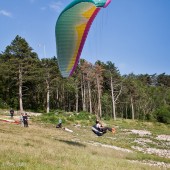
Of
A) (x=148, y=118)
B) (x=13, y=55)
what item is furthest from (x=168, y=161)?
(x=148, y=118)

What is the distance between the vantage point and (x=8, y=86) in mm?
61125

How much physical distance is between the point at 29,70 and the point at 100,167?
47096mm

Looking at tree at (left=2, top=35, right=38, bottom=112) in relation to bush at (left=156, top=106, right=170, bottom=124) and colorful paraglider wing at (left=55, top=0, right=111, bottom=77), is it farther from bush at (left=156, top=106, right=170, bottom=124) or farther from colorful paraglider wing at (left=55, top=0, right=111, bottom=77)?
colorful paraglider wing at (left=55, top=0, right=111, bottom=77)

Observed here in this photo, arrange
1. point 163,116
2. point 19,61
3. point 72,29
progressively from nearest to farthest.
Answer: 1. point 72,29
2. point 19,61
3. point 163,116

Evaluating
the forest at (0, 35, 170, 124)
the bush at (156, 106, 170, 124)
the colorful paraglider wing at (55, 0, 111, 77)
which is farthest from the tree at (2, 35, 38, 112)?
the colorful paraglider wing at (55, 0, 111, 77)

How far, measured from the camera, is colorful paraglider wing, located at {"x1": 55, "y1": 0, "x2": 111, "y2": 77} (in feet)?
45.6

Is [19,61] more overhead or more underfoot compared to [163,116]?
more overhead

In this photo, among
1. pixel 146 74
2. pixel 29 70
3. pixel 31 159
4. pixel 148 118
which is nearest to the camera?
pixel 31 159

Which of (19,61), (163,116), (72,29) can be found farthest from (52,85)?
(72,29)

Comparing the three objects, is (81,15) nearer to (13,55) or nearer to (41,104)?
(13,55)

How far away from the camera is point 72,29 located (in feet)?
47.8

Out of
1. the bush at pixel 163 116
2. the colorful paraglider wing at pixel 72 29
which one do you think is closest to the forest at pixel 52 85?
the bush at pixel 163 116

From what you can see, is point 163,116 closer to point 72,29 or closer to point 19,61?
point 19,61

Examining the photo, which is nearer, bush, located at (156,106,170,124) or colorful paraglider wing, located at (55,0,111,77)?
colorful paraglider wing, located at (55,0,111,77)
